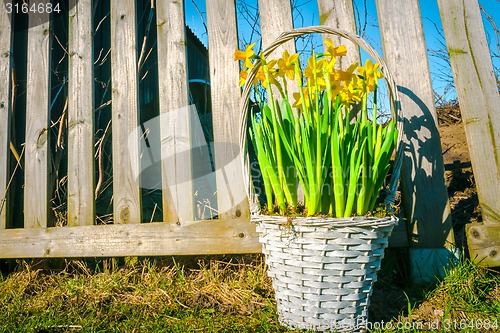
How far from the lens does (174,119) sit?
179cm

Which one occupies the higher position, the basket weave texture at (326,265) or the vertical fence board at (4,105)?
the vertical fence board at (4,105)

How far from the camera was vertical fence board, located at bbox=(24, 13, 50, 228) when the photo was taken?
1958 millimetres

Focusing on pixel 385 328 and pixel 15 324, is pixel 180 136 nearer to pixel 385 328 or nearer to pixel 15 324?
pixel 15 324

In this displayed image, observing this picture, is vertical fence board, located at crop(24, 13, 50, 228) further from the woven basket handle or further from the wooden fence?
the woven basket handle

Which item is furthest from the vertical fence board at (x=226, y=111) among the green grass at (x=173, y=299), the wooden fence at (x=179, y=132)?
the green grass at (x=173, y=299)

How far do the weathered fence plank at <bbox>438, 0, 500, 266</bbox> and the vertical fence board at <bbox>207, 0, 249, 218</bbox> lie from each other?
A: 100 centimetres

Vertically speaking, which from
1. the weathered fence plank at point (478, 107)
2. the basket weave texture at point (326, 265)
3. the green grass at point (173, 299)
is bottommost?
the green grass at point (173, 299)

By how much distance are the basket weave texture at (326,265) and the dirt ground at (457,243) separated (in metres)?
0.23

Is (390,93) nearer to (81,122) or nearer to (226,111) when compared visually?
(226,111)

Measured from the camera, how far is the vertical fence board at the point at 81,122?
1883 mm

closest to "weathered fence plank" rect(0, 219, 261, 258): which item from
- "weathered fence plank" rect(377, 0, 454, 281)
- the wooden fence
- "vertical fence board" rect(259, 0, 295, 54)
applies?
the wooden fence

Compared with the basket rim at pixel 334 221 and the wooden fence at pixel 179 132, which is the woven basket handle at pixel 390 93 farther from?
the wooden fence at pixel 179 132

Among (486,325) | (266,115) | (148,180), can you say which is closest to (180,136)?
(148,180)

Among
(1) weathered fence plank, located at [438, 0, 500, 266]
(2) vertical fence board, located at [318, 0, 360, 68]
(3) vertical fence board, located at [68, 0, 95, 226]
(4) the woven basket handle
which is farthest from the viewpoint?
(3) vertical fence board, located at [68, 0, 95, 226]
